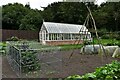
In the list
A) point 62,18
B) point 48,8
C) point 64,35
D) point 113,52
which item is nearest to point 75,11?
point 62,18

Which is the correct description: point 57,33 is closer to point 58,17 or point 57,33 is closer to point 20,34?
point 20,34

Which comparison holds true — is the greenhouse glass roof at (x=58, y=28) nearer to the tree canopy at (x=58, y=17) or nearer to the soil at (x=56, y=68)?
the tree canopy at (x=58, y=17)

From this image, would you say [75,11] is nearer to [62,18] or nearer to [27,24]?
[62,18]

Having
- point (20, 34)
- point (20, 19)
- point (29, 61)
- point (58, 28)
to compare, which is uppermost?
point (20, 19)

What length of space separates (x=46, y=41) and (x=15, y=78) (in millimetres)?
10421

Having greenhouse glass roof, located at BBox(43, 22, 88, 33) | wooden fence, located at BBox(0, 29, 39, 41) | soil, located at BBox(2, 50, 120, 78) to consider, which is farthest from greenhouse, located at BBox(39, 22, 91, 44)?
soil, located at BBox(2, 50, 120, 78)

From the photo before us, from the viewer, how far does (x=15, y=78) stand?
4316 mm

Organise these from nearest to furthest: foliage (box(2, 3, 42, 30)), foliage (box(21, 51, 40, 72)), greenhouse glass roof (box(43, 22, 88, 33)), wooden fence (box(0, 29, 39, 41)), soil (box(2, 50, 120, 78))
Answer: soil (box(2, 50, 120, 78))
foliage (box(21, 51, 40, 72))
greenhouse glass roof (box(43, 22, 88, 33))
wooden fence (box(0, 29, 39, 41))
foliage (box(2, 3, 42, 30))

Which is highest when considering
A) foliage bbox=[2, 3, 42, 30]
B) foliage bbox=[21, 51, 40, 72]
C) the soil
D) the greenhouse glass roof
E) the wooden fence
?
foliage bbox=[2, 3, 42, 30]

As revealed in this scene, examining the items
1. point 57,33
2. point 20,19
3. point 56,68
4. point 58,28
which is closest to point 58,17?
point 20,19

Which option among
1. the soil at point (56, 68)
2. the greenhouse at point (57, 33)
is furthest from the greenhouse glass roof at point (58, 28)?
the soil at point (56, 68)

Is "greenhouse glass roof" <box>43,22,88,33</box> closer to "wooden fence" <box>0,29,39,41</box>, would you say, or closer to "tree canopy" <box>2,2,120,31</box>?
"wooden fence" <box>0,29,39,41</box>

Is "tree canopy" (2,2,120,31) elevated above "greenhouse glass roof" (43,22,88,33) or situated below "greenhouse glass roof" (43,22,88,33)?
above

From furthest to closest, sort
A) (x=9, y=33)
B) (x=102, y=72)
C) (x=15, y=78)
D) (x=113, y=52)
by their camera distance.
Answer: (x=9, y=33), (x=113, y=52), (x=15, y=78), (x=102, y=72)
